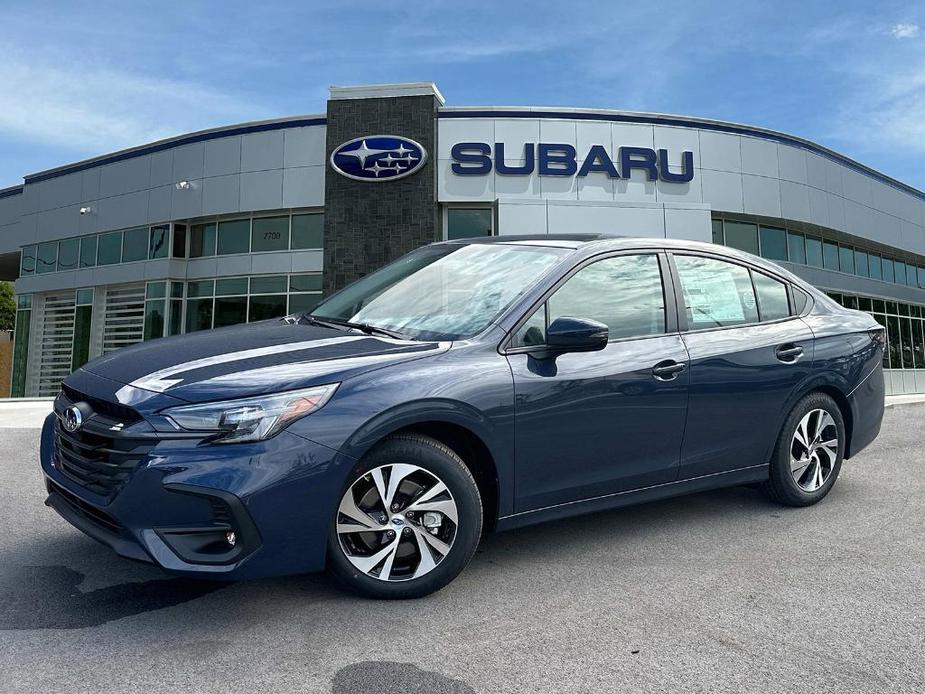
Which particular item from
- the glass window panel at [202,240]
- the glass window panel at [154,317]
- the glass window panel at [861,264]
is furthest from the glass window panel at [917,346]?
the glass window panel at [154,317]

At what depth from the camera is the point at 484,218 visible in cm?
2006

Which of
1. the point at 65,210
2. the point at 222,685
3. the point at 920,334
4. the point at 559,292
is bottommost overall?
the point at 222,685

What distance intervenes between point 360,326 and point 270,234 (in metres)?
18.8

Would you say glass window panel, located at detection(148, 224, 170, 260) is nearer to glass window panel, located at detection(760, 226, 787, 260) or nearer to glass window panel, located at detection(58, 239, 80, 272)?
glass window panel, located at detection(58, 239, 80, 272)

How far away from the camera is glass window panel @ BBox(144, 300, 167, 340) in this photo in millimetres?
22094

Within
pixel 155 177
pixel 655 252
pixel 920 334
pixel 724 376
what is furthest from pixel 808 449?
pixel 920 334

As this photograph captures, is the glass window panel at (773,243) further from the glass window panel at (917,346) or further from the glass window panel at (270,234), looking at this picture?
the glass window panel at (270,234)

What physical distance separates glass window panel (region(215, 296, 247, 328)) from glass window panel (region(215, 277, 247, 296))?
0.15 meters

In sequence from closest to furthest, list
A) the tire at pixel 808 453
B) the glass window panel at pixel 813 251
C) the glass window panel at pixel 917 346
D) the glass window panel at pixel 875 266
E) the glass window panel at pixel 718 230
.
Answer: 1. the tire at pixel 808 453
2. the glass window panel at pixel 718 230
3. the glass window panel at pixel 813 251
4. the glass window panel at pixel 875 266
5. the glass window panel at pixel 917 346

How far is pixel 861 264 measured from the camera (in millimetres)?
26781

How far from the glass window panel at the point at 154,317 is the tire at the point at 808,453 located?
20730 mm

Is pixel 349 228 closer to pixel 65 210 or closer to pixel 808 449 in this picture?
pixel 65 210

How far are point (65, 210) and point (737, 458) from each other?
86.8 feet

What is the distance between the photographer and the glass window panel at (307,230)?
20.8 meters
